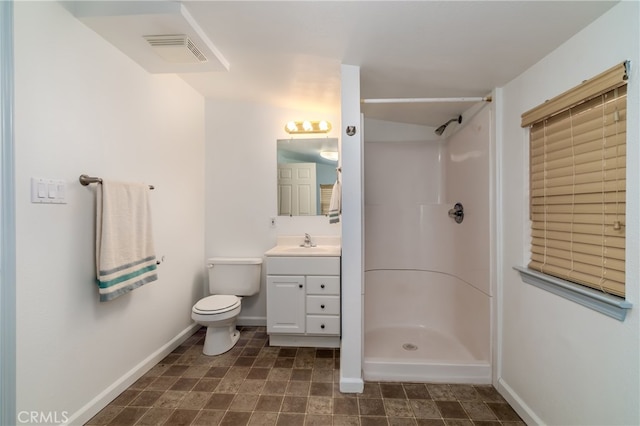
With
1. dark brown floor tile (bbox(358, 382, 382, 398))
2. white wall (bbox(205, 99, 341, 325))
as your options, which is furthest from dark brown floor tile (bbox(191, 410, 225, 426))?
white wall (bbox(205, 99, 341, 325))

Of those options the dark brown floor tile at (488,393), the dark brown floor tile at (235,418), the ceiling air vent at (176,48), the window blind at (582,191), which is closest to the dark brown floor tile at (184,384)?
the dark brown floor tile at (235,418)

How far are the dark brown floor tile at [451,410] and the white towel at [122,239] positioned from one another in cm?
196

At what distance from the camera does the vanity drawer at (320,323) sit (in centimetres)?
226

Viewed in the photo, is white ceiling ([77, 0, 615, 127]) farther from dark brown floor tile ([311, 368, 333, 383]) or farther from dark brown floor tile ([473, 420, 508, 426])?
dark brown floor tile ([311, 368, 333, 383])

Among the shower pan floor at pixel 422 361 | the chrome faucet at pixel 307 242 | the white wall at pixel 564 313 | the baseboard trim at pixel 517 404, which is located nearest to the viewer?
the white wall at pixel 564 313

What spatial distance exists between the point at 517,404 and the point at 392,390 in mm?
691

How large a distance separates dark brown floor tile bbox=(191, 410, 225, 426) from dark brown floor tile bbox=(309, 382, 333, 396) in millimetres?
543

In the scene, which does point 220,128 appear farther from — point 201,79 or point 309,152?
point 309,152

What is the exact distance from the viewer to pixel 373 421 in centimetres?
147

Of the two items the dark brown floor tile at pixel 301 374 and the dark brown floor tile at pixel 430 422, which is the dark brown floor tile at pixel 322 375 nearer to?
the dark brown floor tile at pixel 301 374

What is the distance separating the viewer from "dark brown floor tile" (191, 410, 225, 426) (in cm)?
146

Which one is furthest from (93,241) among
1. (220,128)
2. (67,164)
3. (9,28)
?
(220,128)

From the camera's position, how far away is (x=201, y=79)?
2.24 metres

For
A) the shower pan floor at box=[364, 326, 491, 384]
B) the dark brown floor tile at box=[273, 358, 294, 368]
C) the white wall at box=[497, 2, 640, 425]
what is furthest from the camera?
the dark brown floor tile at box=[273, 358, 294, 368]
